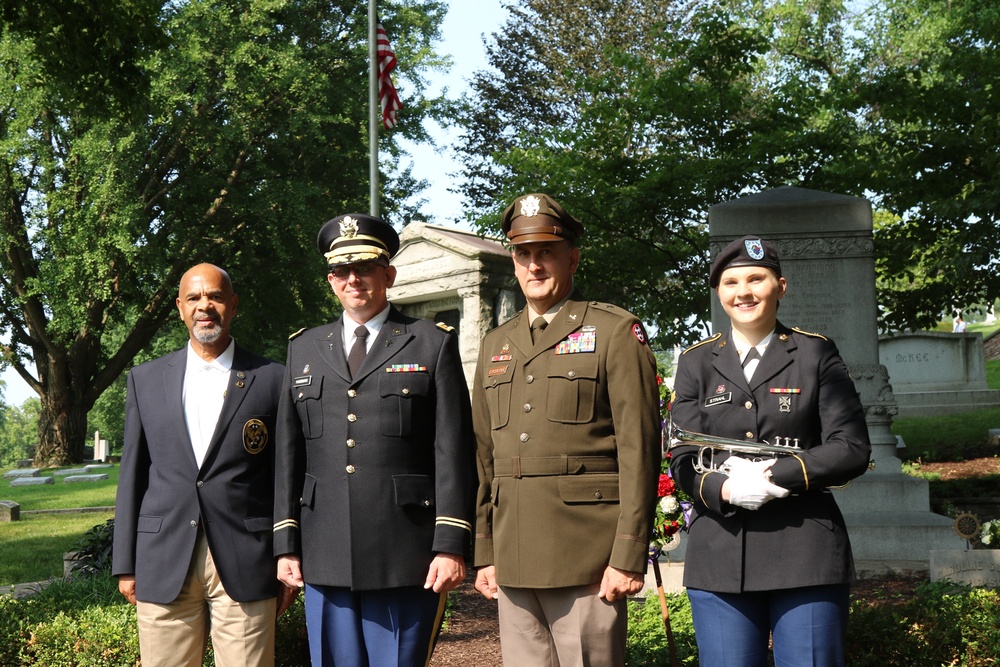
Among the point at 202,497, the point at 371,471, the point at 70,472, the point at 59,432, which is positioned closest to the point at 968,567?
the point at 371,471

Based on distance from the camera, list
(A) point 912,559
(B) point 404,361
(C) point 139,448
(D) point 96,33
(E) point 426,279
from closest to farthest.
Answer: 1. (B) point 404,361
2. (C) point 139,448
3. (A) point 912,559
4. (D) point 96,33
5. (E) point 426,279

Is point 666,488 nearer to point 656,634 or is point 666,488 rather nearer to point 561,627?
point 656,634

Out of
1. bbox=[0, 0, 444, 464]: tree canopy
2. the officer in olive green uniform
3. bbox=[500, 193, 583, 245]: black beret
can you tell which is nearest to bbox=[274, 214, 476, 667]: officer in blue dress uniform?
the officer in olive green uniform

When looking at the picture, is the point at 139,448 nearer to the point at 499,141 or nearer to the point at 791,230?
the point at 791,230

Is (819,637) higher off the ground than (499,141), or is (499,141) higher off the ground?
(499,141)

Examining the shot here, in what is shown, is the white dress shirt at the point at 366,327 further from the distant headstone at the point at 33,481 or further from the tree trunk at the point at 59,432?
the tree trunk at the point at 59,432

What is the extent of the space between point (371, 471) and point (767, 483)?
1512mm

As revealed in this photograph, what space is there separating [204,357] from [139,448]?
1.60ft

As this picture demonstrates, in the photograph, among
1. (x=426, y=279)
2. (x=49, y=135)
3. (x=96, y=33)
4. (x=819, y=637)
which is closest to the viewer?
(x=819, y=637)

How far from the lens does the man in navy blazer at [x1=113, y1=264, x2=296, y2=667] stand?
4.02 m

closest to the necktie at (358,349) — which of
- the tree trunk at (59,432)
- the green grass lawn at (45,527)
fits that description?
the green grass lawn at (45,527)

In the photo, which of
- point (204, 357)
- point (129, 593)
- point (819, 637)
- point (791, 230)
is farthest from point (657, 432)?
point (791, 230)

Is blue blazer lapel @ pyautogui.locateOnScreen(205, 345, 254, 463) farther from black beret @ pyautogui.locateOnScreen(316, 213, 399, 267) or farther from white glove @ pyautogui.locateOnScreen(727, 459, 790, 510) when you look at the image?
white glove @ pyautogui.locateOnScreen(727, 459, 790, 510)

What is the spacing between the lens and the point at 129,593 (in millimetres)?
4176
